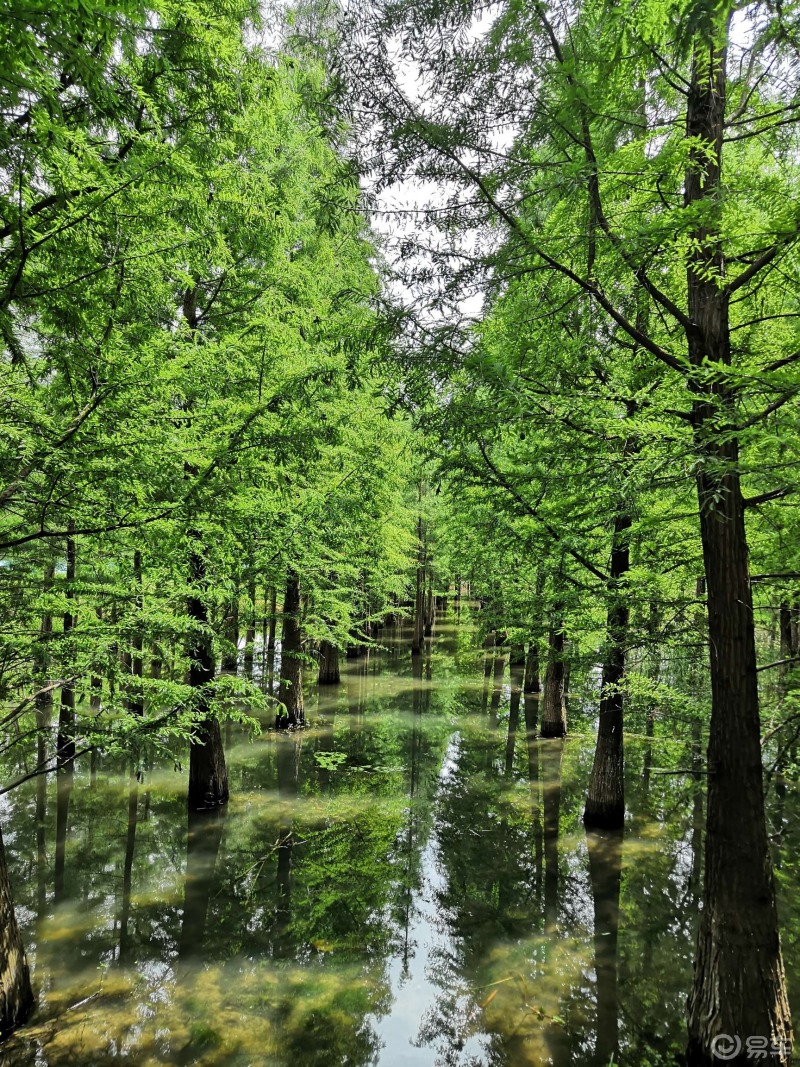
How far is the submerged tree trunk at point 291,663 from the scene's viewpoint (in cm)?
1448

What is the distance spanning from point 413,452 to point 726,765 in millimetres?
4661

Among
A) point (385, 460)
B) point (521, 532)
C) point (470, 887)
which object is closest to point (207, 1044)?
point (470, 887)

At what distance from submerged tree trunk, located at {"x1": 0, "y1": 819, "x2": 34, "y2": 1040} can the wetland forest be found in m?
0.04

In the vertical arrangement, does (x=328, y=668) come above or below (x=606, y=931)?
above

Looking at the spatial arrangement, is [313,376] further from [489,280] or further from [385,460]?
[385,460]

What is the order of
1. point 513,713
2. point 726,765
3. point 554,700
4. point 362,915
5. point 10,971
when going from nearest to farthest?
point 726,765
point 10,971
point 362,915
point 554,700
point 513,713

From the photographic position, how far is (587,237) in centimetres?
425

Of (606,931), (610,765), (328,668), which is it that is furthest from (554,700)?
(328,668)

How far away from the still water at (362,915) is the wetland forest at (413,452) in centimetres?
6

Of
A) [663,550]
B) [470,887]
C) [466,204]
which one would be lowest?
[470,887]

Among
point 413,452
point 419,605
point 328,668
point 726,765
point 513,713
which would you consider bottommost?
point 513,713

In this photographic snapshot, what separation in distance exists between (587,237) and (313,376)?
3071 millimetres

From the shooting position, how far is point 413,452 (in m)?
6.81

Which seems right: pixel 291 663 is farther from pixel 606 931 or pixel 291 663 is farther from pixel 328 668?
pixel 606 931
